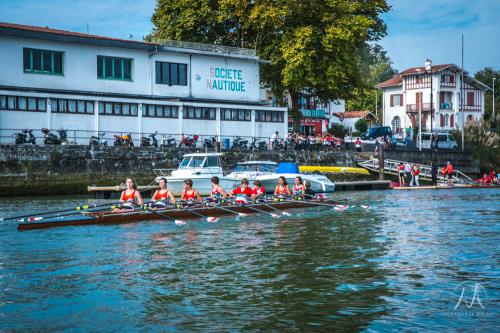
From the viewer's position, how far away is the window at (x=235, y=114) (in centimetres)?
5233

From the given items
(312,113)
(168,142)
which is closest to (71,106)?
(168,142)

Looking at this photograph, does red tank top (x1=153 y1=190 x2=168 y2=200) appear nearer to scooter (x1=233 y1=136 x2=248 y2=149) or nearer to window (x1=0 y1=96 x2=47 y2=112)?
window (x1=0 y1=96 x2=47 y2=112)

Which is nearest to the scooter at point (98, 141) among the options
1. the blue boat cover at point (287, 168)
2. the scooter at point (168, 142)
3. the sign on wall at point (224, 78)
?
the scooter at point (168, 142)

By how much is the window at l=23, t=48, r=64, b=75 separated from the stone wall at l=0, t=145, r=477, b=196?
24.6ft

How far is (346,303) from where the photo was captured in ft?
42.2

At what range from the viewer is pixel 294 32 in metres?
55.1

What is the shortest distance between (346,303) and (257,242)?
317 inches

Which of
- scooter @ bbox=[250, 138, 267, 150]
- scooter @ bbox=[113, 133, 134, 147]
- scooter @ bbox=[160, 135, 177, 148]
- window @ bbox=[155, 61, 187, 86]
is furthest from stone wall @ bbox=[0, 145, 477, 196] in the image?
window @ bbox=[155, 61, 187, 86]

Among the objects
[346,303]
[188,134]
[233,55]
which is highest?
[233,55]

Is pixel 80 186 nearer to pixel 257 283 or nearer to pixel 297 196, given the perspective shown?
pixel 297 196

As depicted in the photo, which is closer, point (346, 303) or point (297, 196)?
point (346, 303)

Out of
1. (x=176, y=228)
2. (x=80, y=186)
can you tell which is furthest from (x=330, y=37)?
(x=176, y=228)

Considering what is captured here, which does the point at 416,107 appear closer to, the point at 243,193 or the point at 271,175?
the point at 271,175

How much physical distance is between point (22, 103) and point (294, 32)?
2249 centimetres
